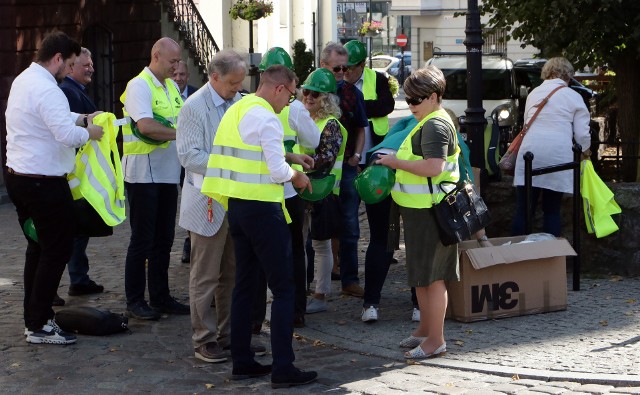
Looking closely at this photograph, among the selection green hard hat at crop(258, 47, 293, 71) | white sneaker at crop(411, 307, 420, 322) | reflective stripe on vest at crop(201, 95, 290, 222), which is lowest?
white sneaker at crop(411, 307, 420, 322)

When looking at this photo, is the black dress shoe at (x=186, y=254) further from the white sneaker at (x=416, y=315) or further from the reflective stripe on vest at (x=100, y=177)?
the white sneaker at (x=416, y=315)

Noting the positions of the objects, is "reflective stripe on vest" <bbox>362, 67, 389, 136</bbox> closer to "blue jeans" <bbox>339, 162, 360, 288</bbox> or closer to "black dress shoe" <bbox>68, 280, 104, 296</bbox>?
"blue jeans" <bbox>339, 162, 360, 288</bbox>

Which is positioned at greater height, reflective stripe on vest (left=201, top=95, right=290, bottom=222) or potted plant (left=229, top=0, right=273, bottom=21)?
potted plant (left=229, top=0, right=273, bottom=21)

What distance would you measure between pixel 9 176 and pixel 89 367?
1413 mm

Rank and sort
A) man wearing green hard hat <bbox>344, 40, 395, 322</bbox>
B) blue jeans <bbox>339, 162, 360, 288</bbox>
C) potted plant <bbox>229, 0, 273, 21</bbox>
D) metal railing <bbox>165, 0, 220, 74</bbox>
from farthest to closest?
potted plant <bbox>229, 0, 273, 21</bbox>, metal railing <bbox>165, 0, 220, 74</bbox>, blue jeans <bbox>339, 162, 360, 288</bbox>, man wearing green hard hat <bbox>344, 40, 395, 322</bbox>

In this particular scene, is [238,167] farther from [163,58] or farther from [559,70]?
[559,70]

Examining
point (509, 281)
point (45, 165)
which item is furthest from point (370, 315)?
point (45, 165)

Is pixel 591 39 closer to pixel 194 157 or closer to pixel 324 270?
pixel 324 270

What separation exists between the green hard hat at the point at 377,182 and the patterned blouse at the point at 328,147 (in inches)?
22.4

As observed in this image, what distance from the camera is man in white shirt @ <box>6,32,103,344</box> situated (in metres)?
7.60

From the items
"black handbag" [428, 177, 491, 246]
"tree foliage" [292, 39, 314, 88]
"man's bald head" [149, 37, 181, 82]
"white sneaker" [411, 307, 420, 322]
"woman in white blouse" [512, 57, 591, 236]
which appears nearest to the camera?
"black handbag" [428, 177, 491, 246]

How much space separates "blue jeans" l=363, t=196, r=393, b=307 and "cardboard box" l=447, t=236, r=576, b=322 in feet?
1.59

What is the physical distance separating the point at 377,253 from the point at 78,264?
255 cm

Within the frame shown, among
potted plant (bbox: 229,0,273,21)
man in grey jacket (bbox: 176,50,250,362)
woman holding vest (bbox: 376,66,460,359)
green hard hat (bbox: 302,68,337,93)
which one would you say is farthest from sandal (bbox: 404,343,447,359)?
potted plant (bbox: 229,0,273,21)
